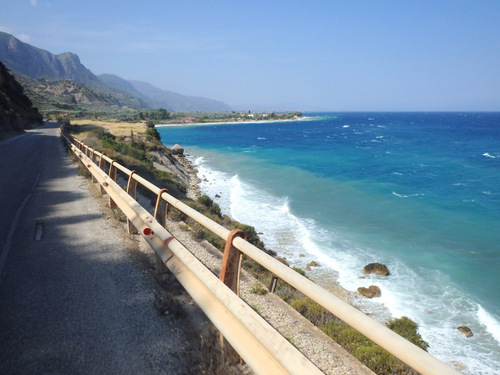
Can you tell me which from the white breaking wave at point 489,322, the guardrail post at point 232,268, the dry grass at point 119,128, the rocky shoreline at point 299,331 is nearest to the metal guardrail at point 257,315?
the guardrail post at point 232,268

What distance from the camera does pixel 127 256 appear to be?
5.14 meters

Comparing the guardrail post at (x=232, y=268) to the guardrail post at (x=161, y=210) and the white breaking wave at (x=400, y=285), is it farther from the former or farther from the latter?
the white breaking wave at (x=400, y=285)

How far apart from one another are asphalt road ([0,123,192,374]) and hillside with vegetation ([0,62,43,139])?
87.7ft

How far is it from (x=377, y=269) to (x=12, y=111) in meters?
39.8

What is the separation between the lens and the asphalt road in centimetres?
291

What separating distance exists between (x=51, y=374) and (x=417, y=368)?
9.25ft

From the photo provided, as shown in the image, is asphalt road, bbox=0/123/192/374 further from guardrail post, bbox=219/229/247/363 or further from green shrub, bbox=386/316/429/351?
green shrub, bbox=386/316/429/351

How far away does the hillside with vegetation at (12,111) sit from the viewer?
30.5 m

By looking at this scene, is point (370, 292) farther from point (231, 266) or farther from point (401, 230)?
point (231, 266)

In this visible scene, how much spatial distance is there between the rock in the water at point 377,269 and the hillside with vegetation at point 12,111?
29.2 meters

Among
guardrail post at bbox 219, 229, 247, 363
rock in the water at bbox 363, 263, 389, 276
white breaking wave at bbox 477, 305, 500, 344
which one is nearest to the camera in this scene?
guardrail post at bbox 219, 229, 247, 363

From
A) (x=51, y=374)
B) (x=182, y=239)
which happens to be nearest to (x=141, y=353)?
(x=51, y=374)

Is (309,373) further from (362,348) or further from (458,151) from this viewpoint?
(458,151)

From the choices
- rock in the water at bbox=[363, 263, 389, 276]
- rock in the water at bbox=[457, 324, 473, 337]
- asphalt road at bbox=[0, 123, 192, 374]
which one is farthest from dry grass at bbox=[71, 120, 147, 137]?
rock in the water at bbox=[457, 324, 473, 337]
